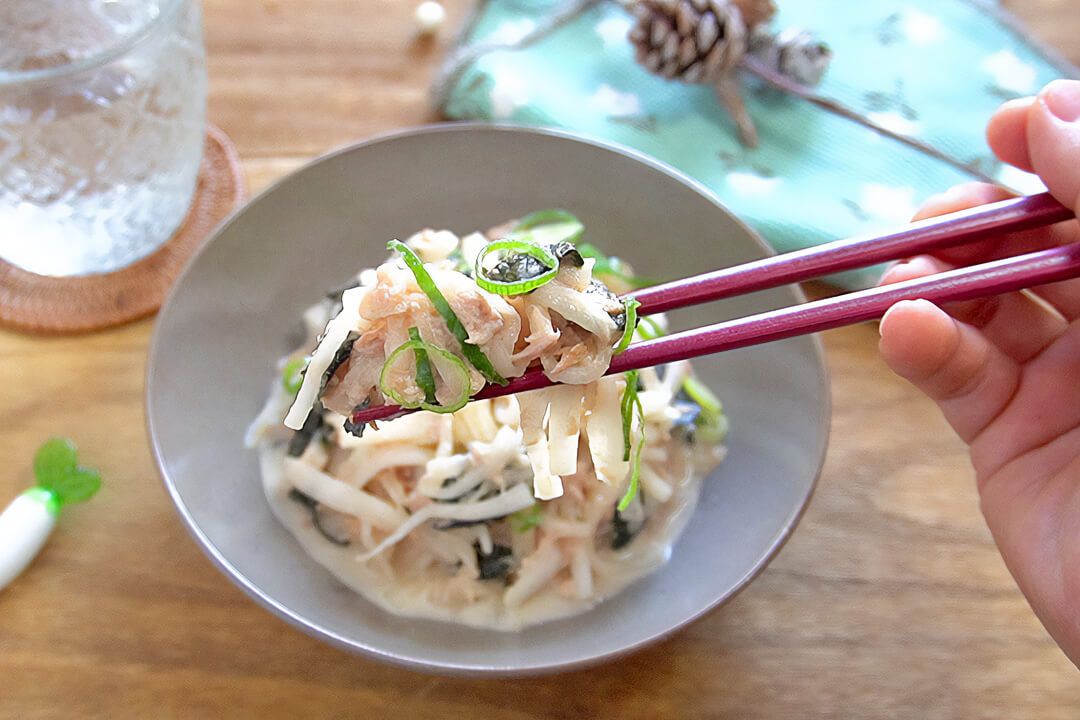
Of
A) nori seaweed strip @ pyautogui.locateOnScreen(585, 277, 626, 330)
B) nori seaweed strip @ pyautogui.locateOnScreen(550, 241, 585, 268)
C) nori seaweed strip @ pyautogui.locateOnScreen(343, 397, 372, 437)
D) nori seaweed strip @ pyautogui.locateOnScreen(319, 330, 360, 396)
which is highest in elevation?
nori seaweed strip @ pyautogui.locateOnScreen(550, 241, 585, 268)

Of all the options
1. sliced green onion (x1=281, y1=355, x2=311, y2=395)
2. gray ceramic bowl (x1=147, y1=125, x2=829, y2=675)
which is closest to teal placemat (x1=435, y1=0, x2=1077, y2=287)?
gray ceramic bowl (x1=147, y1=125, x2=829, y2=675)

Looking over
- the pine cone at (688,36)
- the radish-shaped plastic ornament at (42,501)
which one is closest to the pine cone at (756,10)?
the pine cone at (688,36)

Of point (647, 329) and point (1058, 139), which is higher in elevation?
point (1058, 139)

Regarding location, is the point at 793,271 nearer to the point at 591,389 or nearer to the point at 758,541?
the point at 591,389

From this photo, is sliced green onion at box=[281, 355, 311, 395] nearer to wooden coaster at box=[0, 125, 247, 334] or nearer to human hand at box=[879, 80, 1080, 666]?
wooden coaster at box=[0, 125, 247, 334]

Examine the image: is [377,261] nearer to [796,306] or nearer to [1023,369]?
[796,306]

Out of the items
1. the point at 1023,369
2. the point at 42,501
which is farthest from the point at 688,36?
the point at 42,501

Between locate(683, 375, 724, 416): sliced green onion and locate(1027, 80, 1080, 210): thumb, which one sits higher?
locate(1027, 80, 1080, 210): thumb
